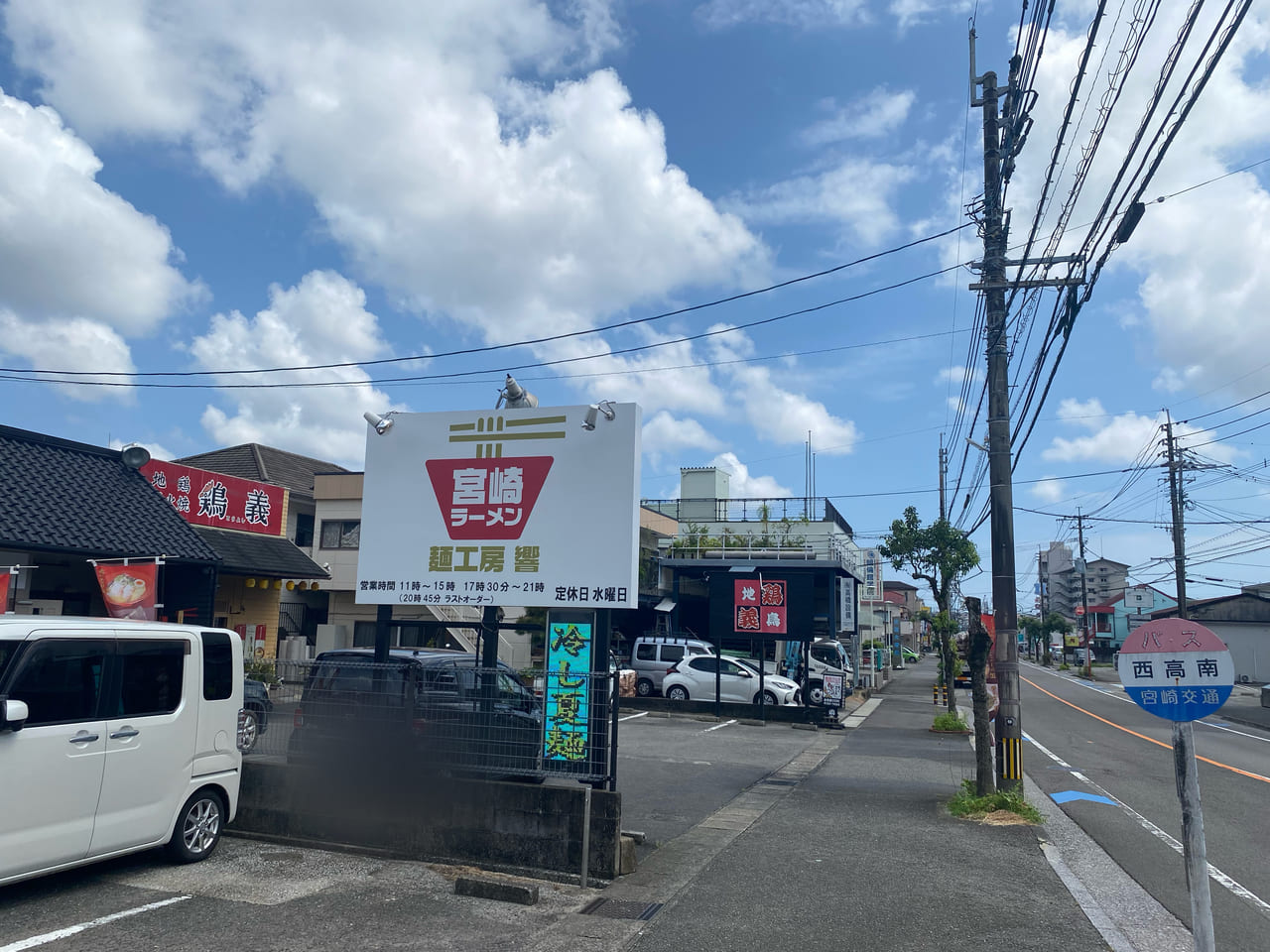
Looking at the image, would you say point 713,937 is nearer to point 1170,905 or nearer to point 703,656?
point 1170,905

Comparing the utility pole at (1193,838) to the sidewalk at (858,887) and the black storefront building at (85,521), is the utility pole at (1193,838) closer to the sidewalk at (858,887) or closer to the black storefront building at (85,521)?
the sidewalk at (858,887)

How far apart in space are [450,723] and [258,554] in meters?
16.1

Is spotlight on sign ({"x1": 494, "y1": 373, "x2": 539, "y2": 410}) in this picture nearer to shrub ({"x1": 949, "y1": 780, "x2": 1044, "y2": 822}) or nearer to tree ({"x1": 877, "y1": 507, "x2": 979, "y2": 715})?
shrub ({"x1": 949, "y1": 780, "x2": 1044, "y2": 822})

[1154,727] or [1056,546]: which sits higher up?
[1056,546]

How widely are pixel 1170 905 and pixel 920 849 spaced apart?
216 cm

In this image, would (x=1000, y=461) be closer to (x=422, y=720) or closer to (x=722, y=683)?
(x=422, y=720)

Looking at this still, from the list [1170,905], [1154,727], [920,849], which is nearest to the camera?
[1170,905]

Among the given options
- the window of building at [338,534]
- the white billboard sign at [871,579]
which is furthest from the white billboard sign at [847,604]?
the window of building at [338,534]

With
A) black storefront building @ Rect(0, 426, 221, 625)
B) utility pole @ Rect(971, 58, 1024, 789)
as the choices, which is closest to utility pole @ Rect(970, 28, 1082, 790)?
utility pole @ Rect(971, 58, 1024, 789)

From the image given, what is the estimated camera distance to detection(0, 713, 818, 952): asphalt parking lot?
5.75 meters

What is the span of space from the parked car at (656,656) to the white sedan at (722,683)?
79 cm

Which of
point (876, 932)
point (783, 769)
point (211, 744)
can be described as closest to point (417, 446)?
point (211, 744)

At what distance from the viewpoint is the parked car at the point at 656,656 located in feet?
86.7

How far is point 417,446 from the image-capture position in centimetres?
913
